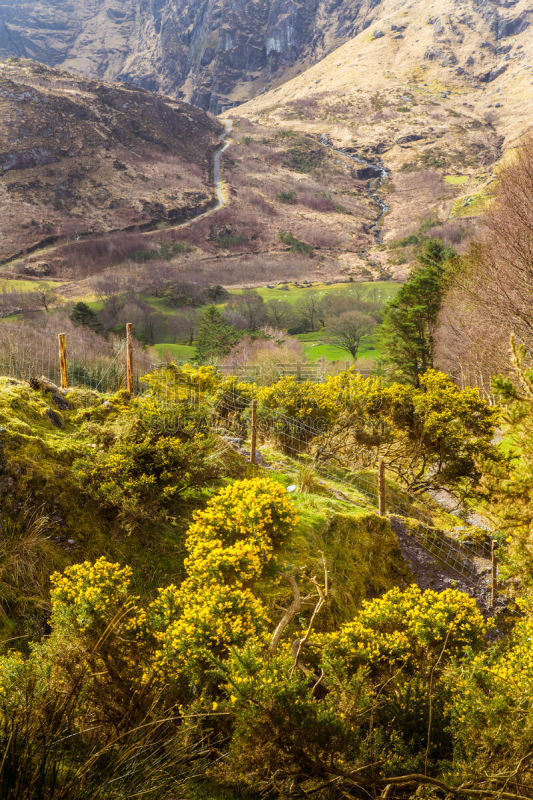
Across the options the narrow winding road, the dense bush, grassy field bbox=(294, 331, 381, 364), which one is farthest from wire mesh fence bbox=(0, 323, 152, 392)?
the narrow winding road

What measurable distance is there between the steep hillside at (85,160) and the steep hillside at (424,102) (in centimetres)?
4891

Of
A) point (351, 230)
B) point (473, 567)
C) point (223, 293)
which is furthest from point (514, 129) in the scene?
point (473, 567)

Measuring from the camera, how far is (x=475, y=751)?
10.5 feet

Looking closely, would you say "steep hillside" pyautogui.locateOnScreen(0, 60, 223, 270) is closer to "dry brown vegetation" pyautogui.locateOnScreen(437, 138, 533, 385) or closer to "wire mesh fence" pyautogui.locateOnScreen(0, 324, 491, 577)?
"dry brown vegetation" pyautogui.locateOnScreen(437, 138, 533, 385)

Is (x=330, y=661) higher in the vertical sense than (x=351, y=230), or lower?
lower

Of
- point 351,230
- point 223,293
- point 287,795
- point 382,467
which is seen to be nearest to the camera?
point 287,795

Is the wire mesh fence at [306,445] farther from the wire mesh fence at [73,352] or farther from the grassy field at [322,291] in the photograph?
the grassy field at [322,291]

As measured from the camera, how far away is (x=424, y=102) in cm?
15288

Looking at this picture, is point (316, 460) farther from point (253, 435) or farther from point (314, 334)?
point (314, 334)

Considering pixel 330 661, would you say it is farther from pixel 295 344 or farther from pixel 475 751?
pixel 295 344

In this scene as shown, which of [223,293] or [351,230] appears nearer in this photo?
[223,293]

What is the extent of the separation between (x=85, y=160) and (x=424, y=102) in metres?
113

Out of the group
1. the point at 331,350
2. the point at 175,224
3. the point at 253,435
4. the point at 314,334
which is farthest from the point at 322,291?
the point at 253,435

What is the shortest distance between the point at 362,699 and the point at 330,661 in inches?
13.8
